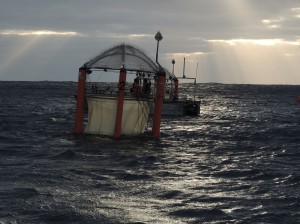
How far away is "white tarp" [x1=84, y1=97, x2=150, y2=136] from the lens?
30094 mm

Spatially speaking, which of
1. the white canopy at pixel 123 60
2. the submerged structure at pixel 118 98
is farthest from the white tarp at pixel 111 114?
the white canopy at pixel 123 60

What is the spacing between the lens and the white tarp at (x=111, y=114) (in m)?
30.1

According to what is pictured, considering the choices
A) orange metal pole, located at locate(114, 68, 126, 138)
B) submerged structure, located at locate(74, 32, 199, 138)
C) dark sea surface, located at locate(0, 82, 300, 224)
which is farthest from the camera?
submerged structure, located at locate(74, 32, 199, 138)

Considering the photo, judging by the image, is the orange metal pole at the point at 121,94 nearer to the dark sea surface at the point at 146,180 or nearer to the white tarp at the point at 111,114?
the white tarp at the point at 111,114

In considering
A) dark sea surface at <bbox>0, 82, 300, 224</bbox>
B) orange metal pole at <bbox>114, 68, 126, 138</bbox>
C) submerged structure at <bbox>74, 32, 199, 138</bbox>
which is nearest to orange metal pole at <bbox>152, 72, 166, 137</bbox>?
submerged structure at <bbox>74, 32, 199, 138</bbox>

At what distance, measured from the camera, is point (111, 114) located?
30.2 m

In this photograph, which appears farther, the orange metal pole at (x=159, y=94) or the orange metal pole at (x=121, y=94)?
the orange metal pole at (x=159, y=94)

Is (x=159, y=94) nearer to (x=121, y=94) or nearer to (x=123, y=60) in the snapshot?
(x=121, y=94)

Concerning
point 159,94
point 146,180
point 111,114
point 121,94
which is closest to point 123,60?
point 121,94

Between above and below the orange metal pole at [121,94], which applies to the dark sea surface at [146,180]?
below

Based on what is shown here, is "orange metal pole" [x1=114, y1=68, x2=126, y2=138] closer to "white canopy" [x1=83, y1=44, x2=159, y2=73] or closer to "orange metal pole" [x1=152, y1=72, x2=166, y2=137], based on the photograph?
"white canopy" [x1=83, y1=44, x2=159, y2=73]

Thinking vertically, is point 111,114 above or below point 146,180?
above

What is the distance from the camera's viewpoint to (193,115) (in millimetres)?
54438

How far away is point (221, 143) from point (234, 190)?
46.4 feet
